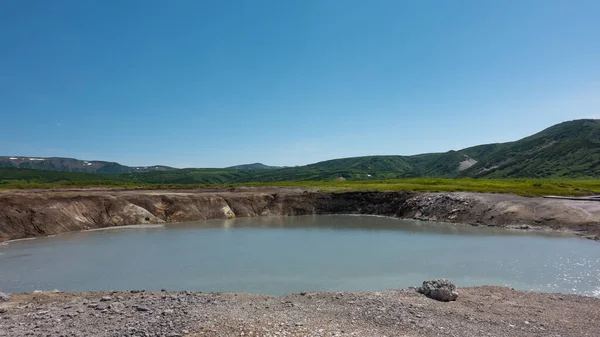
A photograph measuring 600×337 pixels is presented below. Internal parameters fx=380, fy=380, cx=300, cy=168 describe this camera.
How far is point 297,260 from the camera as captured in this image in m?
25.3

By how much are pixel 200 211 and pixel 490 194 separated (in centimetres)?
3830

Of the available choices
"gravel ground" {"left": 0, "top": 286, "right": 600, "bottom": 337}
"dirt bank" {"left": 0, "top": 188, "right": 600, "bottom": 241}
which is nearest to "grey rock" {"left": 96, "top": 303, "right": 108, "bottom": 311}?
"gravel ground" {"left": 0, "top": 286, "right": 600, "bottom": 337}

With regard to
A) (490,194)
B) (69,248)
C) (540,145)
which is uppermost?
(540,145)

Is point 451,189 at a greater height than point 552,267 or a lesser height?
greater

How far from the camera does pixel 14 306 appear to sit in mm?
15141

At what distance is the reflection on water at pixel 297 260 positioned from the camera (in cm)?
2002

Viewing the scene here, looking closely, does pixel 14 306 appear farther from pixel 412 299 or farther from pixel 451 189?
pixel 451 189

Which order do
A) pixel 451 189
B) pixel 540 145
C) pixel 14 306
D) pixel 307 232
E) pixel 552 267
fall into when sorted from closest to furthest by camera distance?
1. pixel 14 306
2. pixel 552 267
3. pixel 307 232
4. pixel 451 189
5. pixel 540 145

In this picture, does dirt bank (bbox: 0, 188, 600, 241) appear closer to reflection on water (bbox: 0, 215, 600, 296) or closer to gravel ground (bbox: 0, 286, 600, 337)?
reflection on water (bbox: 0, 215, 600, 296)

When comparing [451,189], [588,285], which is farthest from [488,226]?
[588,285]

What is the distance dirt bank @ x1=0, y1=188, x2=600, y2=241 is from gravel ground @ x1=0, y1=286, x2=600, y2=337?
24.3m

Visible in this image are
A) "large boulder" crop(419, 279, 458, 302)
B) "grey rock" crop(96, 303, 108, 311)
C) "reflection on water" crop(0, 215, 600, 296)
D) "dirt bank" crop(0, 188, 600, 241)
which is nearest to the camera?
"grey rock" crop(96, 303, 108, 311)

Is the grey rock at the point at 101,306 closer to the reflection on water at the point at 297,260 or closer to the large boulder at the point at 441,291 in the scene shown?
the reflection on water at the point at 297,260

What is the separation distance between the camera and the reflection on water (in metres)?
20.0
